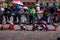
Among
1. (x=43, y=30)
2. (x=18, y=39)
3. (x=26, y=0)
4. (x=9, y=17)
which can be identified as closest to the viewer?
(x=18, y=39)

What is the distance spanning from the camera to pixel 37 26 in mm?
19547

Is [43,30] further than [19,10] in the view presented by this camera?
No

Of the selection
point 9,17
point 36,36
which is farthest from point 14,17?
point 36,36

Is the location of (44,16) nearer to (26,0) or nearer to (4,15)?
(4,15)

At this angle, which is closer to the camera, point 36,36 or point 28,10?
point 36,36

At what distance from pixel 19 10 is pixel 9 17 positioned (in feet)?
3.39

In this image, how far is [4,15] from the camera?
2403cm

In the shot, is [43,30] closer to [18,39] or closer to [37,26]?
[37,26]

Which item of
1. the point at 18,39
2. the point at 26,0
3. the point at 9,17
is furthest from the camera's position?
the point at 26,0

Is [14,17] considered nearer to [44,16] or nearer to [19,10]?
[19,10]

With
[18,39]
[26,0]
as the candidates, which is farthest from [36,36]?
[26,0]

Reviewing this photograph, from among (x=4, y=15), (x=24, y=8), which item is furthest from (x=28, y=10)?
(x=4, y=15)

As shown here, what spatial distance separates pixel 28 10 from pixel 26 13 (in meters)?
0.76

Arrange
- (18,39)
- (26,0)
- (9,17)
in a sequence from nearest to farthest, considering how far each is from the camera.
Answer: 1. (18,39)
2. (9,17)
3. (26,0)
